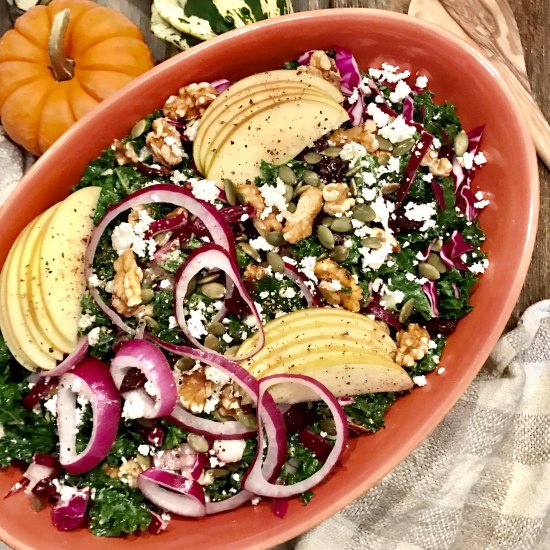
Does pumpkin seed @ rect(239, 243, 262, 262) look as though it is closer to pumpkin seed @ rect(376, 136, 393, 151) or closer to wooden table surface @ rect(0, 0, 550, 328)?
pumpkin seed @ rect(376, 136, 393, 151)

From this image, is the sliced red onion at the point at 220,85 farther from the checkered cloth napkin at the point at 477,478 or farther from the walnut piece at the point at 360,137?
the checkered cloth napkin at the point at 477,478

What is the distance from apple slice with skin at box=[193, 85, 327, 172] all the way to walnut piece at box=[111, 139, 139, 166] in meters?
0.22

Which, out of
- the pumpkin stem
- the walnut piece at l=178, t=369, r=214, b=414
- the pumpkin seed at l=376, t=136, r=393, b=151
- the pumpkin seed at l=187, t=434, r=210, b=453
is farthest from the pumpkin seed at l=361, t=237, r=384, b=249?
the pumpkin stem

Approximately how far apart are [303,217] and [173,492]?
100cm

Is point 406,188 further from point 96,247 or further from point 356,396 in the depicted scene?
point 96,247

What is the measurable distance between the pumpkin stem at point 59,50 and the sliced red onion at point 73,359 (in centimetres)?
108

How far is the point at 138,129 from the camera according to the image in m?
2.32

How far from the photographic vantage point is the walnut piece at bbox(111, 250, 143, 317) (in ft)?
6.75

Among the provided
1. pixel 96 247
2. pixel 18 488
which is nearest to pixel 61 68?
pixel 96 247

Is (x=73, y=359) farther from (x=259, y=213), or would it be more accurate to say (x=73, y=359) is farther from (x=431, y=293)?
(x=431, y=293)

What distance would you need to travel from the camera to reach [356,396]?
7.29ft

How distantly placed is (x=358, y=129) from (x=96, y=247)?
96 centimetres

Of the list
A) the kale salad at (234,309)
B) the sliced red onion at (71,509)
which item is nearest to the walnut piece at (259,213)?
the kale salad at (234,309)

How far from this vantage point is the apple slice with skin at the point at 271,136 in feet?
7.06
